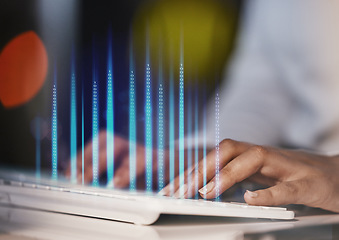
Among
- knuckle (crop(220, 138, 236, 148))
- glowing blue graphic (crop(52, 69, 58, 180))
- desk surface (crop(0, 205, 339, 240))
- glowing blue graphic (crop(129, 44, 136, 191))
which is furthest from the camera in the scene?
glowing blue graphic (crop(52, 69, 58, 180))

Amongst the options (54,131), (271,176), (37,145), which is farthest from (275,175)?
(37,145)

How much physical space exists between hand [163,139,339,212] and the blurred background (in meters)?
0.37

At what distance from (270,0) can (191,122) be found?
33 centimetres

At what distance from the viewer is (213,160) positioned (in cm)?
55

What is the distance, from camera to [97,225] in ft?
1.17

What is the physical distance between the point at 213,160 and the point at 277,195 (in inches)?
4.2

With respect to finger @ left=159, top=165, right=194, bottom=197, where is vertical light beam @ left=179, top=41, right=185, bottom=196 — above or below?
above

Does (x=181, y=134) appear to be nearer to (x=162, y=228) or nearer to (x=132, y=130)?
(x=132, y=130)

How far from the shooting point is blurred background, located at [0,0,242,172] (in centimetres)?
96

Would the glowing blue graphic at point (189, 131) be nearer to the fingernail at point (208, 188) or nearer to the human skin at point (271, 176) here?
the human skin at point (271, 176)

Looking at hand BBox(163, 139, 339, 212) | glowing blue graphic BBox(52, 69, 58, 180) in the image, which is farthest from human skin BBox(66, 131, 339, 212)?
glowing blue graphic BBox(52, 69, 58, 180)

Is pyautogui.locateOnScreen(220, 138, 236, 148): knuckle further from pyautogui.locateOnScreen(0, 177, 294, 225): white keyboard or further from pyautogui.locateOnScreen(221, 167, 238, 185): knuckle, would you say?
pyautogui.locateOnScreen(0, 177, 294, 225): white keyboard

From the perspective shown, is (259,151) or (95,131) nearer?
(259,151)

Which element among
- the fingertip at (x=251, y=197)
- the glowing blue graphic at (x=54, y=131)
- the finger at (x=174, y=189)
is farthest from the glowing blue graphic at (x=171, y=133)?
the glowing blue graphic at (x=54, y=131)
